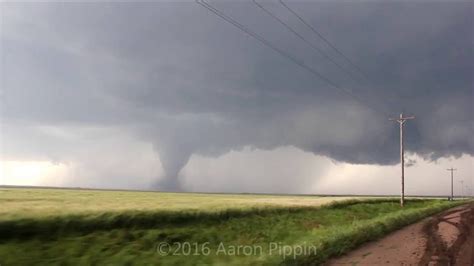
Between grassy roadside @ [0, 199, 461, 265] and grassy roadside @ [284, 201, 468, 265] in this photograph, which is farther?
grassy roadside @ [0, 199, 461, 265]

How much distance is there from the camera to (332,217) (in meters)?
42.2

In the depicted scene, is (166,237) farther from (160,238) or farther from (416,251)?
(416,251)

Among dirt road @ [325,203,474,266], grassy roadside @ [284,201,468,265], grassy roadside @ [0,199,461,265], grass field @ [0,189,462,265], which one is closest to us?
dirt road @ [325,203,474,266]

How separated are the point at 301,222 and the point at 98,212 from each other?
1769 centimetres

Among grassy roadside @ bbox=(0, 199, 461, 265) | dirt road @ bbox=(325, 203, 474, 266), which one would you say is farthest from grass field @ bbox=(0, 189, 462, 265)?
dirt road @ bbox=(325, 203, 474, 266)

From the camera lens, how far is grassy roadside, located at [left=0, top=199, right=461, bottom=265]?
16750mm

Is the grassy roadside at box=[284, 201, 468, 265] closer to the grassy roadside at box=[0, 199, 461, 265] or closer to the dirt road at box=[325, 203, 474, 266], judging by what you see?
the grassy roadside at box=[0, 199, 461, 265]

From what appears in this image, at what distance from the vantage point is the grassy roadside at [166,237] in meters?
16.8

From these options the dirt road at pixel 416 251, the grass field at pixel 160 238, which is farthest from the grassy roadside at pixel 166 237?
the dirt road at pixel 416 251

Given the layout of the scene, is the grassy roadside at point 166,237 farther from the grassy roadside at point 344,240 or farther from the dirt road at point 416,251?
the dirt road at point 416,251

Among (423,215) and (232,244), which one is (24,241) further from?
(423,215)

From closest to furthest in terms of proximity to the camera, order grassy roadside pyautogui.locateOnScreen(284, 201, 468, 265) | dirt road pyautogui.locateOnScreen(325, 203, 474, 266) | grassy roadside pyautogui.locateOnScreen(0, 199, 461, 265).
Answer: dirt road pyautogui.locateOnScreen(325, 203, 474, 266) < grassy roadside pyautogui.locateOnScreen(284, 201, 468, 265) < grassy roadside pyautogui.locateOnScreen(0, 199, 461, 265)

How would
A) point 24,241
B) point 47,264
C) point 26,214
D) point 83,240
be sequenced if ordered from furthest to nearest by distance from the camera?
point 26,214 < point 83,240 < point 24,241 < point 47,264

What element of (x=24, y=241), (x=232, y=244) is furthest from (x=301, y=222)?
(x=24, y=241)
